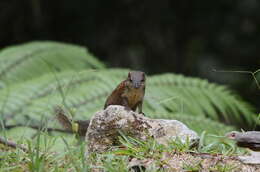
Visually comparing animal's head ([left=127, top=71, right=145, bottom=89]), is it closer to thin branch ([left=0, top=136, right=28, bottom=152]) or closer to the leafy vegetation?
the leafy vegetation

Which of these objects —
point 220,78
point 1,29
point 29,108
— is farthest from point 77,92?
point 1,29

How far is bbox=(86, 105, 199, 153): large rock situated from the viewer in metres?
2.73

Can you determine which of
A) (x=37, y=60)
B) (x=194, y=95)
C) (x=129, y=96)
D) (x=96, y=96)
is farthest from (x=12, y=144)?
(x=37, y=60)

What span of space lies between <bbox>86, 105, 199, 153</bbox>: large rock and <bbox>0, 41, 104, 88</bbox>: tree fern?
2.74 meters

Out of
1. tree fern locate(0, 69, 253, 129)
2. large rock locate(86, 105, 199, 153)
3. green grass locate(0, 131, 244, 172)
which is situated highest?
tree fern locate(0, 69, 253, 129)

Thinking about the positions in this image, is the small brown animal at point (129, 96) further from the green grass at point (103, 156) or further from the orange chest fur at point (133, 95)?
the green grass at point (103, 156)

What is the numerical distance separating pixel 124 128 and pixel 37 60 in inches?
122

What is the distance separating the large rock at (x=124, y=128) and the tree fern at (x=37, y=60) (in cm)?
274

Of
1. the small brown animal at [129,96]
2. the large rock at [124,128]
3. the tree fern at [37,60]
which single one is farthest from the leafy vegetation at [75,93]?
the large rock at [124,128]

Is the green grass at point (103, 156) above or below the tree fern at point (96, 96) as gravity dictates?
below

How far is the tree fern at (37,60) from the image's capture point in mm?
5523

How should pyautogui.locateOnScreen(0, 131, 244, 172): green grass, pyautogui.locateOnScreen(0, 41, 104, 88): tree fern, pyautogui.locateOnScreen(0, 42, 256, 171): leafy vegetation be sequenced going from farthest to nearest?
pyautogui.locateOnScreen(0, 41, 104, 88): tree fern
pyautogui.locateOnScreen(0, 42, 256, 171): leafy vegetation
pyautogui.locateOnScreen(0, 131, 244, 172): green grass

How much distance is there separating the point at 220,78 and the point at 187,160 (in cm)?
539

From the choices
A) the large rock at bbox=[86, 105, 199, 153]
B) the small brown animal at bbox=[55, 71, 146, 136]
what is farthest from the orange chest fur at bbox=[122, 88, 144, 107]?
the large rock at bbox=[86, 105, 199, 153]
